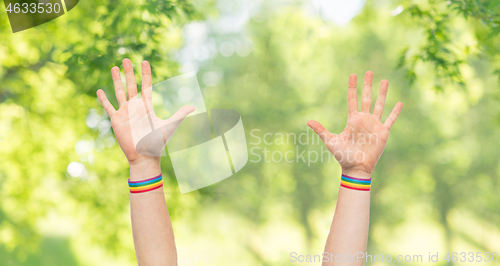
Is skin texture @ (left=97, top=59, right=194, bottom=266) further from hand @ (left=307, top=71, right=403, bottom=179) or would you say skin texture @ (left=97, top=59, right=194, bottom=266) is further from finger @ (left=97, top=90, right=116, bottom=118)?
hand @ (left=307, top=71, right=403, bottom=179)

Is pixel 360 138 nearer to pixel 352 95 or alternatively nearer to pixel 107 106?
pixel 352 95

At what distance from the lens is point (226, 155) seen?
2434 millimetres

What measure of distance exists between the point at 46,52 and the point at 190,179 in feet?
5.19

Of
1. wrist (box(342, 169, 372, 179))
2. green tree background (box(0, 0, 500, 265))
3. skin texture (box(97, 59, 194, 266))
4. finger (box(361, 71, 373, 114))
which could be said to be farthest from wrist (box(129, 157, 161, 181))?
Result: green tree background (box(0, 0, 500, 265))

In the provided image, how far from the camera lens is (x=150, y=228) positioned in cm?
100

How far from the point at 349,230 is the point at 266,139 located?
173 cm

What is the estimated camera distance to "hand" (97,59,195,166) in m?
1.06

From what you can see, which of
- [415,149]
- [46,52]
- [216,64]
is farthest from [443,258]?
[46,52]

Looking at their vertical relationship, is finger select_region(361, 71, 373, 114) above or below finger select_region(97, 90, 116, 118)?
below

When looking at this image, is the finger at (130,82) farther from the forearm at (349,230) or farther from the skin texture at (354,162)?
the forearm at (349,230)

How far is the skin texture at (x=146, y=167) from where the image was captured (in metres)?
1.00

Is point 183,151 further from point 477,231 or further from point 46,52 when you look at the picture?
point 477,231

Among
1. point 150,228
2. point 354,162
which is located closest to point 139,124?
point 150,228

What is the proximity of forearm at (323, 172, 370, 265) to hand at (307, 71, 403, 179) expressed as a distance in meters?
0.10
